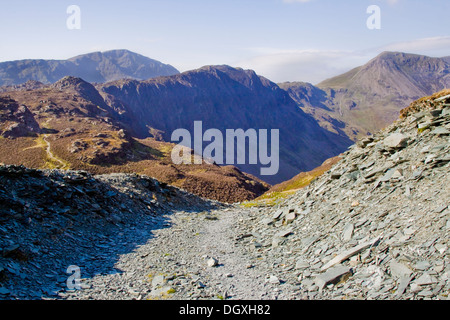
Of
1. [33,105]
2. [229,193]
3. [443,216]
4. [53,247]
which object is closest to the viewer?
[443,216]

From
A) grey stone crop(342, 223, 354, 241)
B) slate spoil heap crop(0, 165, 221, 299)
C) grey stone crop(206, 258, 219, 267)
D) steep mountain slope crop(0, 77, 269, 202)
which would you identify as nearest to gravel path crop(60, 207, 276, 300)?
grey stone crop(206, 258, 219, 267)

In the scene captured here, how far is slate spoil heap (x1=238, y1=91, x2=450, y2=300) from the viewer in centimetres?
1166

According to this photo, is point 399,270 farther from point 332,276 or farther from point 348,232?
point 348,232

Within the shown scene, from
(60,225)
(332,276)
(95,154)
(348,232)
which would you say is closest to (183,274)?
(332,276)

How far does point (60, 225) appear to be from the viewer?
832 inches

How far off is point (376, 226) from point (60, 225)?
19931 mm

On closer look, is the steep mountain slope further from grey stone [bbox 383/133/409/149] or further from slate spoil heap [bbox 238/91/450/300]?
grey stone [bbox 383/133/409/149]

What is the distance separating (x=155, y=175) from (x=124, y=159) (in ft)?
76.4

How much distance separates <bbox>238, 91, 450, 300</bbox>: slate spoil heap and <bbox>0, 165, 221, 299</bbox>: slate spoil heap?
401 inches
